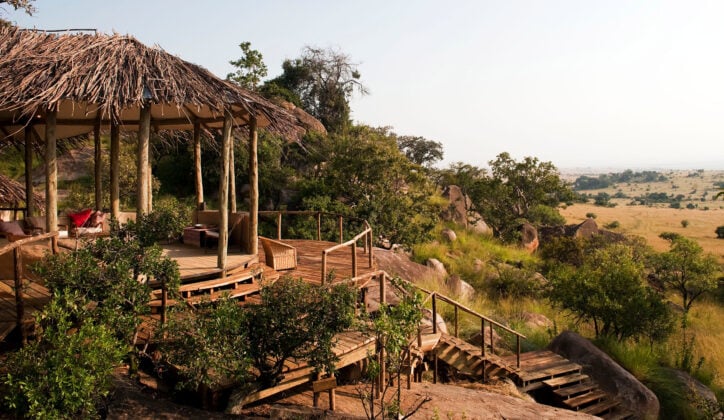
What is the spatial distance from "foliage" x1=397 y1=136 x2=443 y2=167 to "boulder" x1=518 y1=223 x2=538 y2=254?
22461 millimetres

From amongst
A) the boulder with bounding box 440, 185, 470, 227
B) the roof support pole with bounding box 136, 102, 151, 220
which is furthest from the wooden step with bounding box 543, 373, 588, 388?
the boulder with bounding box 440, 185, 470, 227

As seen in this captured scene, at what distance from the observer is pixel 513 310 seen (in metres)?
17.8

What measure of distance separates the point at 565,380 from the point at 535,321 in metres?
5.10

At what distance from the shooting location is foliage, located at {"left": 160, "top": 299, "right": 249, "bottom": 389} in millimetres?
5434

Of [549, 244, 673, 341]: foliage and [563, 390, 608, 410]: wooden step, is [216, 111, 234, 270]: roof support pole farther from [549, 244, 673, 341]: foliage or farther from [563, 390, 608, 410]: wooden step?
[549, 244, 673, 341]: foliage

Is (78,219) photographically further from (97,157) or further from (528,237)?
(528,237)

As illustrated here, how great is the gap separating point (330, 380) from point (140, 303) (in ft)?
8.52

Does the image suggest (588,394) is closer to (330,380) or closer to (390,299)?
(390,299)

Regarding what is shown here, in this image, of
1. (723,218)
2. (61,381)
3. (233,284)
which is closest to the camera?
(61,381)

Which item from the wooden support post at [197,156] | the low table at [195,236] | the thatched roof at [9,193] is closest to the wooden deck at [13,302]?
the low table at [195,236]

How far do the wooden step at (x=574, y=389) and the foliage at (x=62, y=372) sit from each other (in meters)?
9.49

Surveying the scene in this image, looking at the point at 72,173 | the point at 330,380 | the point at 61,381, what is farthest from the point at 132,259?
the point at 72,173

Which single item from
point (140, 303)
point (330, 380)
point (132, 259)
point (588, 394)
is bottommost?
point (588, 394)

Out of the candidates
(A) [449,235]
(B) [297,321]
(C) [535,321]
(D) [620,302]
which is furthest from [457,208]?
(B) [297,321]
